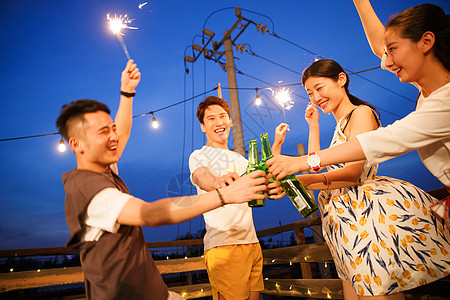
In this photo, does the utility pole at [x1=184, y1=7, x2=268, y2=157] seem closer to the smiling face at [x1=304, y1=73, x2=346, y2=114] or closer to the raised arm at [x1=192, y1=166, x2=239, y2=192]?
the raised arm at [x1=192, y1=166, x2=239, y2=192]

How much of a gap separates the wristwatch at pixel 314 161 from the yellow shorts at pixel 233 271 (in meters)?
0.90

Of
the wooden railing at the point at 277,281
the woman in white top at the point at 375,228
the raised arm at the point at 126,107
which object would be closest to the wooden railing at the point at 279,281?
the wooden railing at the point at 277,281

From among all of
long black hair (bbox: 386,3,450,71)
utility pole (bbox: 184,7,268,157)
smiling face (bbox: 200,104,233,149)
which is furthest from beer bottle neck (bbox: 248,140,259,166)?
utility pole (bbox: 184,7,268,157)

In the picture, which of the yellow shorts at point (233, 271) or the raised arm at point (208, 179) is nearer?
the raised arm at point (208, 179)

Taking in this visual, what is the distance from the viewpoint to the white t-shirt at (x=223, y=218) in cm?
180

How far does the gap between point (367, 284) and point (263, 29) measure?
22.3 feet

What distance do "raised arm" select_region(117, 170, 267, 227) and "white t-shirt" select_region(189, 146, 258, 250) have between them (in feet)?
2.07

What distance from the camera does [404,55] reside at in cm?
121

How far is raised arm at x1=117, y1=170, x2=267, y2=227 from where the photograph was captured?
1.07 m

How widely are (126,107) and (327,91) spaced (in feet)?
4.85

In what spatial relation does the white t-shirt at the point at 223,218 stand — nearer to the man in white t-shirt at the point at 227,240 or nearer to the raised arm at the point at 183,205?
the man in white t-shirt at the point at 227,240

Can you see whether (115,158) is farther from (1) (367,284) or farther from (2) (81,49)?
Result: (2) (81,49)

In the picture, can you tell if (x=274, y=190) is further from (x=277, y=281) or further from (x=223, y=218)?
(x=277, y=281)

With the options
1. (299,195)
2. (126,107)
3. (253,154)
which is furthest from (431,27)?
(126,107)
